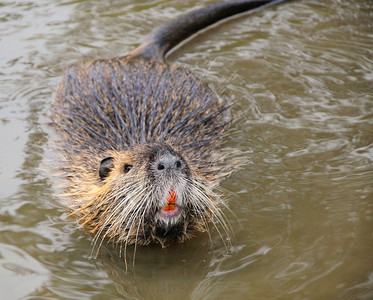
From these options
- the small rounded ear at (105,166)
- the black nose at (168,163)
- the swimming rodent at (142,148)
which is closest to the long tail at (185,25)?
the swimming rodent at (142,148)

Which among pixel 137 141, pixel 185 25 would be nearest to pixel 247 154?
pixel 137 141

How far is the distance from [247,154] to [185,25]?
1.94 metres

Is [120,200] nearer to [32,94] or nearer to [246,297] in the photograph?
[246,297]

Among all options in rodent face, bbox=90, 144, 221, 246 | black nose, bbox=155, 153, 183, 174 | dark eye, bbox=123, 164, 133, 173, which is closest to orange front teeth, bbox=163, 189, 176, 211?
rodent face, bbox=90, 144, 221, 246

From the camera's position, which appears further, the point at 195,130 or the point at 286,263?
the point at 195,130

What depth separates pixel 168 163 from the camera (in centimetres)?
342

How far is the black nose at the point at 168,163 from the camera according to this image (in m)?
3.42

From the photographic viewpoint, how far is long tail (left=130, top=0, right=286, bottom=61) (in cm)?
560

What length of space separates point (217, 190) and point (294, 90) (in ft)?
4.94

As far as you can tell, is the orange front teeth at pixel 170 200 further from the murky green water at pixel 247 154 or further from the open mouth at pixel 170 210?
the murky green water at pixel 247 154

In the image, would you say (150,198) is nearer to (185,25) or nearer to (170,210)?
(170,210)

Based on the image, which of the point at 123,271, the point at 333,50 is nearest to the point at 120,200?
the point at 123,271

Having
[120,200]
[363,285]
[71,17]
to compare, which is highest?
[71,17]

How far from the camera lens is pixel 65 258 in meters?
3.65
